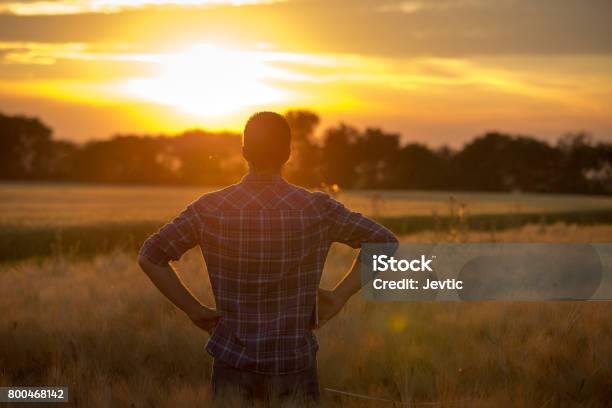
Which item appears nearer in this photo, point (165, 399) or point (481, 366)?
point (165, 399)

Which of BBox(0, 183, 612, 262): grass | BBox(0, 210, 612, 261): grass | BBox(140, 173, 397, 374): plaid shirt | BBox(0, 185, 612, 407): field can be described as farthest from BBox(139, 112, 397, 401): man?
BBox(0, 210, 612, 261): grass

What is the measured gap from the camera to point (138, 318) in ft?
21.2

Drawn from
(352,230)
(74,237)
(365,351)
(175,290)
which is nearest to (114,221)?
(74,237)

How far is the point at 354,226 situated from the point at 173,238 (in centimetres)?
88

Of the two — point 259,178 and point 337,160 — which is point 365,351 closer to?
point 259,178

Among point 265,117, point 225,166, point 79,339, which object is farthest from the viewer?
point 225,166

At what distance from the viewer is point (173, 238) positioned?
3.67 metres

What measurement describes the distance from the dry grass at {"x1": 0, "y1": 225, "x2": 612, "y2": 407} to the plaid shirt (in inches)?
15.6

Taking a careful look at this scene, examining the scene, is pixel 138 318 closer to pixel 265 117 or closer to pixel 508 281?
pixel 265 117

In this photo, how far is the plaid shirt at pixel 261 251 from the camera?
3.64 metres

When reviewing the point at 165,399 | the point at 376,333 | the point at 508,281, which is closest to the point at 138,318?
the point at 376,333

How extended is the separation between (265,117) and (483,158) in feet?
197

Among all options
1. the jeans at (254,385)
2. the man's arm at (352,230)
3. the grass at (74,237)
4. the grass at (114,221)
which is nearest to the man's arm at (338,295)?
the man's arm at (352,230)

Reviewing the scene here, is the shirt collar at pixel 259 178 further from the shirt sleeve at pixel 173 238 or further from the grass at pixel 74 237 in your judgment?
the grass at pixel 74 237
